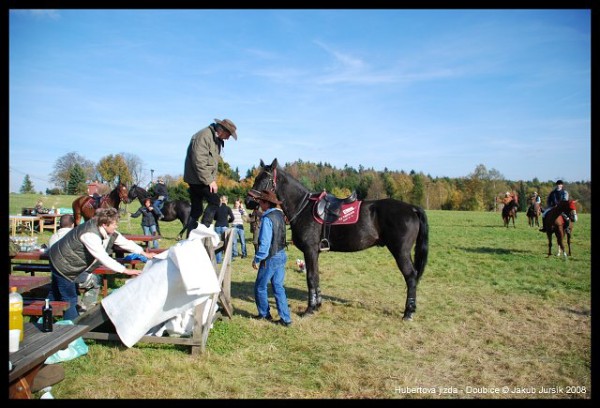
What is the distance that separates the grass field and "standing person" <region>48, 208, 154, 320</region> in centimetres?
76

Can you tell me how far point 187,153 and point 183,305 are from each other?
2.39 m

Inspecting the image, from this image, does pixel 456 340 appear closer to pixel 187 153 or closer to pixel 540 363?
pixel 540 363

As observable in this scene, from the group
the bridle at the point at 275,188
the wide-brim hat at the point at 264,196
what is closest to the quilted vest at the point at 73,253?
the wide-brim hat at the point at 264,196

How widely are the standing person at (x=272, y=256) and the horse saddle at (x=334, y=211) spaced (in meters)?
0.88

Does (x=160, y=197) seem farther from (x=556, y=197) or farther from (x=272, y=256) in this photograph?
(x=556, y=197)

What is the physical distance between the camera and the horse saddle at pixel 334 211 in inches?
270

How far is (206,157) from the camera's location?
6039mm

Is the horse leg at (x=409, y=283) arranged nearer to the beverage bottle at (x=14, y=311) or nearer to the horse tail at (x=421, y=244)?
the horse tail at (x=421, y=244)

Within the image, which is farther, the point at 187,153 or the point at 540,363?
the point at 187,153

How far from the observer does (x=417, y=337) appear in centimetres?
579

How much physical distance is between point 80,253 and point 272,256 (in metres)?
2.46
